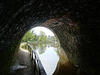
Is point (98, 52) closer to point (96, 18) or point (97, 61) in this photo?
point (97, 61)

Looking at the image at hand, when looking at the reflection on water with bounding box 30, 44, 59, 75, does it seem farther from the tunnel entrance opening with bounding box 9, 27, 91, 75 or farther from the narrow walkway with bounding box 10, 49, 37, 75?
the narrow walkway with bounding box 10, 49, 37, 75

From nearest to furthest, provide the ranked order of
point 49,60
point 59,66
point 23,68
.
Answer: point 23,68, point 59,66, point 49,60

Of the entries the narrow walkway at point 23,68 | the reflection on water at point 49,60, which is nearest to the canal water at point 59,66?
the reflection on water at point 49,60

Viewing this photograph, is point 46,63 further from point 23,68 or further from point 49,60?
point 23,68

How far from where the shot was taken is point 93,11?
240cm

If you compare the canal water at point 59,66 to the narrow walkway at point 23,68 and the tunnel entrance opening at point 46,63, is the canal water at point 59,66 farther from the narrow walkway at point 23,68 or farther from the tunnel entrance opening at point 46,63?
the narrow walkway at point 23,68

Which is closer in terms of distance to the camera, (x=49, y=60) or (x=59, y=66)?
(x=59, y=66)

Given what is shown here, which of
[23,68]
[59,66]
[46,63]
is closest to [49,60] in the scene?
[46,63]

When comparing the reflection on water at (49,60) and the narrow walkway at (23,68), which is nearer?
the narrow walkway at (23,68)

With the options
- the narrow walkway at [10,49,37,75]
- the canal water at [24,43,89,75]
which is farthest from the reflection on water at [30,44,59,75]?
the narrow walkway at [10,49,37,75]

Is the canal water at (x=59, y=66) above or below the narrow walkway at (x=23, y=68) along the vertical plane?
below

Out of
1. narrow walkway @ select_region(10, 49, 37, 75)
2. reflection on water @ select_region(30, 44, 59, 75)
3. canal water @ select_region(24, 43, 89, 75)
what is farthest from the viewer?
reflection on water @ select_region(30, 44, 59, 75)

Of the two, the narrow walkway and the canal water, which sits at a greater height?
the narrow walkway

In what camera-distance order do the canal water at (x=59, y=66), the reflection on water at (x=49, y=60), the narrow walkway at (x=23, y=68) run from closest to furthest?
the narrow walkway at (x=23, y=68) < the canal water at (x=59, y=66) < the reflection on water at (x=49, y=60)
